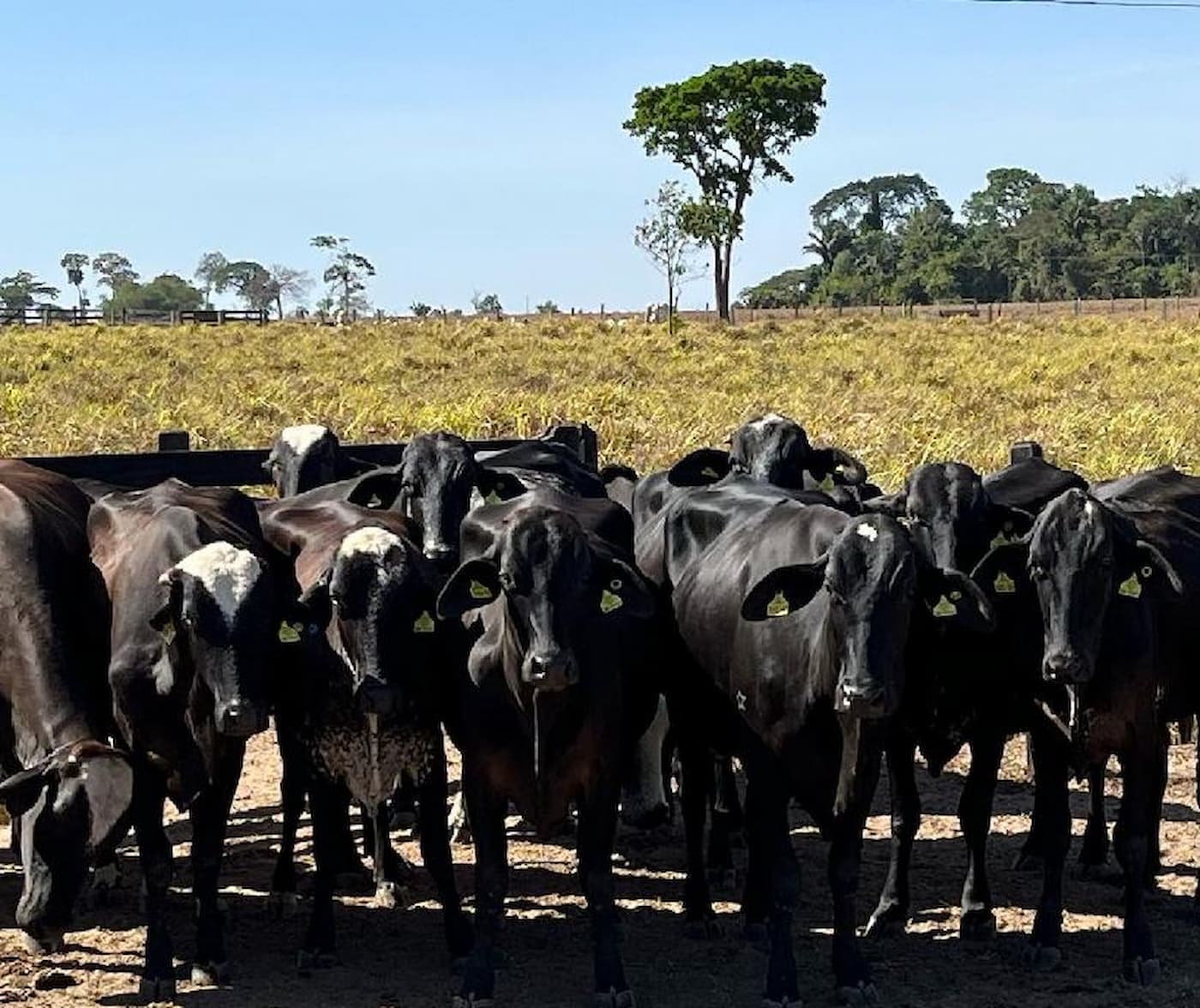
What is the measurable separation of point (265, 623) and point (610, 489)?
15.4 feet

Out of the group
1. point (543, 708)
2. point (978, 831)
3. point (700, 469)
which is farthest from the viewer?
point (700, 469)

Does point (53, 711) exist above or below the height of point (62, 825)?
above

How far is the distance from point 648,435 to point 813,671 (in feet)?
49.6

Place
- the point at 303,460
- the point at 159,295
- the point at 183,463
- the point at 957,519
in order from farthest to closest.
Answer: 1. the point at 159,295
2. the point at 183,463
3. the point at 303,460
4. the point at 957,519

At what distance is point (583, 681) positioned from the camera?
654 cm

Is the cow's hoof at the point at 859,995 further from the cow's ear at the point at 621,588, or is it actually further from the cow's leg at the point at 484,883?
the cow's ear at the point at 621,588

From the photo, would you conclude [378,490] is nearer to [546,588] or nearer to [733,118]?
[546,588]

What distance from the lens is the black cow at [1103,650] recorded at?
21.9 ft

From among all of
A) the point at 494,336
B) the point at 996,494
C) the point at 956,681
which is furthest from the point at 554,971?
the point at 494,336

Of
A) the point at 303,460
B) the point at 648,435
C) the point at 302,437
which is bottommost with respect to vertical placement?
the point at 648,435

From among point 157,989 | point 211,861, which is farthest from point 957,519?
point 157,989

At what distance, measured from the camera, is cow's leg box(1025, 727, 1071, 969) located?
6.98 metres

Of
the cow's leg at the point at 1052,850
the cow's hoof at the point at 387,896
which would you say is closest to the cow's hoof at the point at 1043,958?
the cow's leg at the point at 1052,850

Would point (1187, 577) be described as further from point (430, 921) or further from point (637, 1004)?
point (430, 921)
